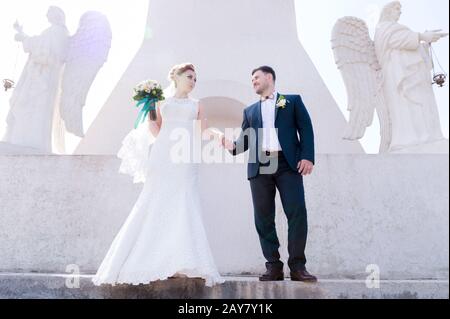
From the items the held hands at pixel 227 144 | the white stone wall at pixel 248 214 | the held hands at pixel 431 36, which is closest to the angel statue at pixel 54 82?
the white stone wall at pixel 248 214

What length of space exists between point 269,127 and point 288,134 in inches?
6.1

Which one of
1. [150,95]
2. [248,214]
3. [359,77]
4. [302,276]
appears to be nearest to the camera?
[302,276]

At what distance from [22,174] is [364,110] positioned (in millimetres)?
4074

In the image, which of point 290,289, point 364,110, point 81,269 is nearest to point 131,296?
point 290,289

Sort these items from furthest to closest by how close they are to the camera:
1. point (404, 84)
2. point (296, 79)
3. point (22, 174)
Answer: point (296, 79) < point (404, 84) < point (22, 174)

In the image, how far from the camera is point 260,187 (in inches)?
107

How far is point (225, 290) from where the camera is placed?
2576mm

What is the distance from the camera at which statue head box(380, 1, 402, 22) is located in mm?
5205

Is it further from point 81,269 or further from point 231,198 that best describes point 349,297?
point 81,269

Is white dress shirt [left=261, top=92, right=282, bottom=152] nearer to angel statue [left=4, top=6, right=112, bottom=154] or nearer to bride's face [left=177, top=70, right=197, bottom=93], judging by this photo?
bride's face [left=177, top=70, right=197, bottom=93]

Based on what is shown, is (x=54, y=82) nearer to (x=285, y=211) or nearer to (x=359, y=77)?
(x=359, y=77)

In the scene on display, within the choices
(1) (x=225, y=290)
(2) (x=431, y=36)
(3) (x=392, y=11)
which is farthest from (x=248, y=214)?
(3) (x=392, y=11)

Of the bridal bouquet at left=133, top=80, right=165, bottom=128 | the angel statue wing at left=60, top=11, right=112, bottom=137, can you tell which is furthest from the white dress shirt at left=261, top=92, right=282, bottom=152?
the angel statue wing at left=60, top=11, right=112, bottom=137

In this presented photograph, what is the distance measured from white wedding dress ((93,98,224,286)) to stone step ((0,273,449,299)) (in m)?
0.09
